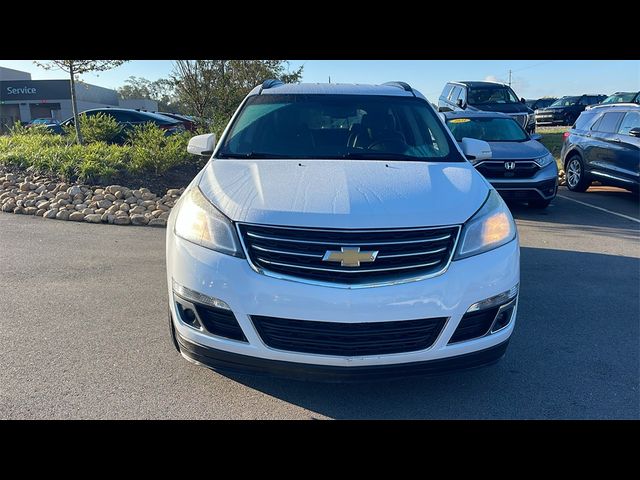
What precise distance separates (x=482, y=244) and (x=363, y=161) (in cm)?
117

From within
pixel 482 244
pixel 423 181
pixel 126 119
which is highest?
pixel 423 181

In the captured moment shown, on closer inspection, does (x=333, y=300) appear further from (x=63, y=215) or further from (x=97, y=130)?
(x=97, y=130)

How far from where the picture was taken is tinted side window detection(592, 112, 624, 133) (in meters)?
9.84

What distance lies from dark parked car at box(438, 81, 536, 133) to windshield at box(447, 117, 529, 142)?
18.6 ft

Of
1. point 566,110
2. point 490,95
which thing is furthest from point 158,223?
point 566,110

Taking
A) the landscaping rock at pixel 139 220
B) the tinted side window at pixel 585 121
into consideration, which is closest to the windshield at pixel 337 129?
the landscaping rock at pixel 139 220

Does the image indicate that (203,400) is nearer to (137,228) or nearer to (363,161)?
(363,161)

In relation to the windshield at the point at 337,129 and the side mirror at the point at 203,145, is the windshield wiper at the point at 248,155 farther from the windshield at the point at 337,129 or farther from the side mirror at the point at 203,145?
the side mirror at the point at 203,145

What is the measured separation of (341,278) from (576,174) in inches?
396

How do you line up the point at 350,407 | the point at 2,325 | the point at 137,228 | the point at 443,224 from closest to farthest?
the point at 443,224 → the point at 350,407 → the point at 2,325 → the point at 137,228

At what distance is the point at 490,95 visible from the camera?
53.1 ft

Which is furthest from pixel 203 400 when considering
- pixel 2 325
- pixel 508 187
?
pixel 508 187

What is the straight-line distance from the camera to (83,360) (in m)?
3.46
